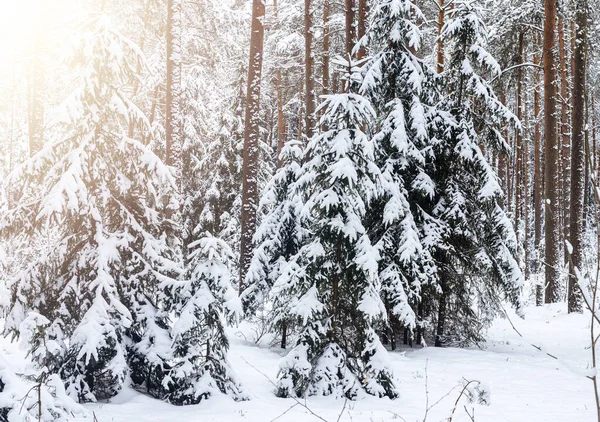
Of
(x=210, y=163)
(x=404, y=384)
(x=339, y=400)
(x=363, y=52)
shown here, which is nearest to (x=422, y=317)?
(x=404, y=384)

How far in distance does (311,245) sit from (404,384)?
3067 millimetres

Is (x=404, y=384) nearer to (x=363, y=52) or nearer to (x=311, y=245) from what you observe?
(x=311, y=245)

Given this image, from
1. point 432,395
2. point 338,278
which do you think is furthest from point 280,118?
point 432,395

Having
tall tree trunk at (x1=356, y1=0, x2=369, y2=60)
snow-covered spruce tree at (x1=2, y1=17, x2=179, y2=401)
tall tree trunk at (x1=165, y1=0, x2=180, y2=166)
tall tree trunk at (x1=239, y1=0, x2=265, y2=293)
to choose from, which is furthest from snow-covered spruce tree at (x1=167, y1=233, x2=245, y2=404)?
tall tree trunk at (x1=165, y1=0, x2=180, y2=166)

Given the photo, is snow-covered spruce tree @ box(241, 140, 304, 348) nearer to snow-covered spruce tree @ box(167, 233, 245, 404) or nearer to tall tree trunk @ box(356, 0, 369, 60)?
tall tree trunk @ box(356, 0, 369, 60)

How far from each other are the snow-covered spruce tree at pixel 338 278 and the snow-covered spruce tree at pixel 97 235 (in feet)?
7.04

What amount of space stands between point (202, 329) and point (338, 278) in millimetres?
2331

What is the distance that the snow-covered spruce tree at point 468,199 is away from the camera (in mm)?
10719

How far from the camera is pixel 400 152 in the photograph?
33.9 ft

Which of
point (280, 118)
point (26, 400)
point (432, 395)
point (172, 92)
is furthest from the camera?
point (280, 118)

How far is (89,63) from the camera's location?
683 centimetres

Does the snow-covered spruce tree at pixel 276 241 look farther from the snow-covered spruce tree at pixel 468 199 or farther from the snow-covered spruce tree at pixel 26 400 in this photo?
the snow-covered spruce tree at pixel 26 400

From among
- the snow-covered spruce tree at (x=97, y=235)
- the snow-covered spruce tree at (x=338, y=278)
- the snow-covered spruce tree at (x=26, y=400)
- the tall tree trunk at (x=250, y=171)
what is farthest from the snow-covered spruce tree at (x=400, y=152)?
the snow-covered spruce tree at (x=26, y=400)

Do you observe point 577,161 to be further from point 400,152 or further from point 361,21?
point 361,21
